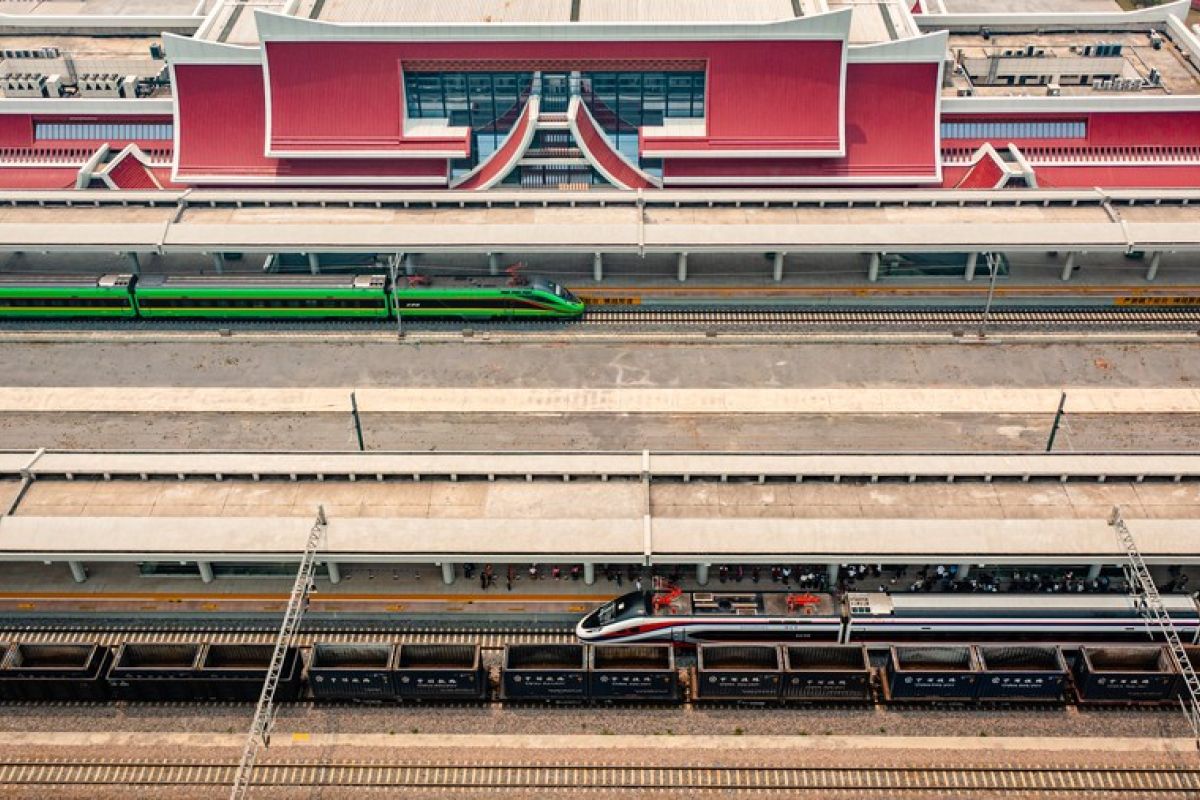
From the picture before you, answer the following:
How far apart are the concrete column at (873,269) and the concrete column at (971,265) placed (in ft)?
22.9

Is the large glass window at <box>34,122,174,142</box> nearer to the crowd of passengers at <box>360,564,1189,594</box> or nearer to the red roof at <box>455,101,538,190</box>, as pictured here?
the red roof at <box>455,101,538,190</box>

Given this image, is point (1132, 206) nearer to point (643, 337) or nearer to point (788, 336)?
point (788, 336)

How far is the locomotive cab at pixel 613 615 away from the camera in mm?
58559

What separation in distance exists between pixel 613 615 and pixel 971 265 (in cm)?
4611

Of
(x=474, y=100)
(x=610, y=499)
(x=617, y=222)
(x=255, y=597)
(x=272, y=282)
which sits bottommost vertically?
(x=255, y=597)

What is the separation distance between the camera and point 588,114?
94.9 metres

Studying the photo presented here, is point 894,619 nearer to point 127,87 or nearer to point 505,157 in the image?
point 505,157

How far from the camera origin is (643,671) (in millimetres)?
56000

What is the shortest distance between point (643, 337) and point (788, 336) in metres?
10.9

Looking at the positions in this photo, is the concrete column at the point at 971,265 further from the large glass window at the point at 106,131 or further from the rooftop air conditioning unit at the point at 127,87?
the rooftop air conditioning unit at the point at 127,87

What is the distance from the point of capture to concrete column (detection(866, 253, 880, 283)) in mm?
87225

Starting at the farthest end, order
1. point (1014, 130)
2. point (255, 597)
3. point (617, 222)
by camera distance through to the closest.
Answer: point (1014, 130), point (617, 222), point (255, 597)

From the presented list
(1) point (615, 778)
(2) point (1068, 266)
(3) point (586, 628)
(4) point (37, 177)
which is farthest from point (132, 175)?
(2) point (1068, 266)

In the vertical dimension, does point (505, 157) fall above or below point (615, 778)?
above
